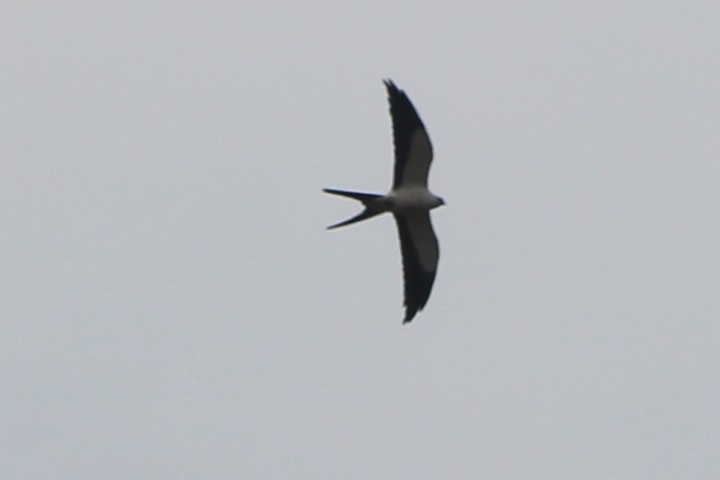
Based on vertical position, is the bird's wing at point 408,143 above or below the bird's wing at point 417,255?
above

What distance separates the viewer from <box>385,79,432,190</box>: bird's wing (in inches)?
2083

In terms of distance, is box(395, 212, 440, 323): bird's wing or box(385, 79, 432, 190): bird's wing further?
box(395, 212, 440, 323): bird's wing

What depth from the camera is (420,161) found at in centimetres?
5356

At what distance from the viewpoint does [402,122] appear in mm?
52969

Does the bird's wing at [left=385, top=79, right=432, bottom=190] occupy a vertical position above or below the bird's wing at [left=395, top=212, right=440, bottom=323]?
above

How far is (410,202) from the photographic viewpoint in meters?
53.8

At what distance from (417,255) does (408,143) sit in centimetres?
186

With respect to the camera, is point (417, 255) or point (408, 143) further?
point (417, 255)

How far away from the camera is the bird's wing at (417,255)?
53.9m

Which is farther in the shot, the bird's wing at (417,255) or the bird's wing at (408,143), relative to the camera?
the bird's wing at (417,255)

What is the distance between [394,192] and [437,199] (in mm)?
649

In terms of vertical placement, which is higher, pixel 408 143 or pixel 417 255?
pixel 408 143

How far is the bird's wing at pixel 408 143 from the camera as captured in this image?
52906mm

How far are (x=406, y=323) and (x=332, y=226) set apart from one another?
183 centimetres
